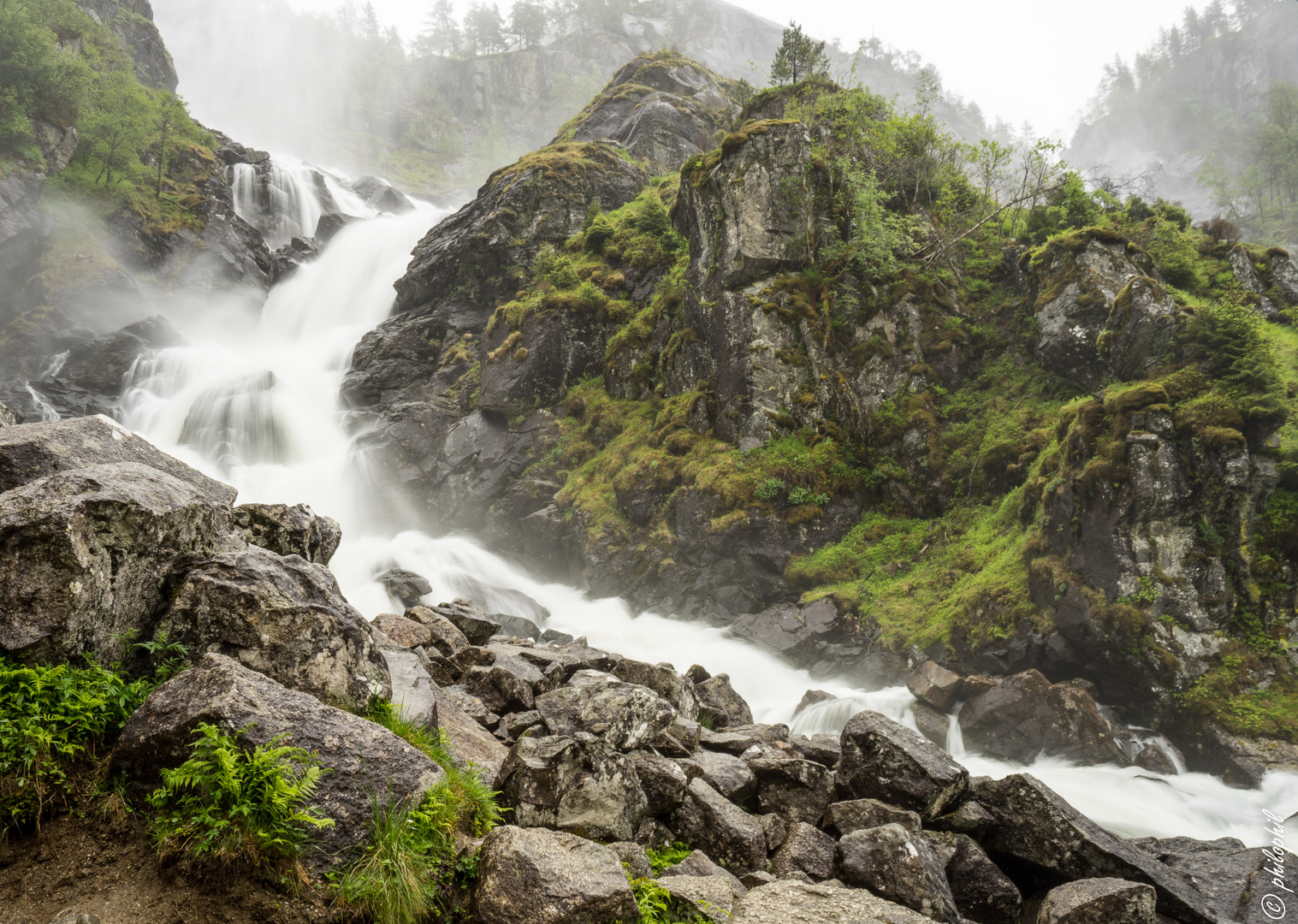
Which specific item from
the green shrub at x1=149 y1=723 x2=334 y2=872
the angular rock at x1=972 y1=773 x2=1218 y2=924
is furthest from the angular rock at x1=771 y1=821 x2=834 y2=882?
the green shrub at x1=149 y1=723 x2=334 y2=872

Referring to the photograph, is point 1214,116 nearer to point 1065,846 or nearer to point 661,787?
point 1065,846

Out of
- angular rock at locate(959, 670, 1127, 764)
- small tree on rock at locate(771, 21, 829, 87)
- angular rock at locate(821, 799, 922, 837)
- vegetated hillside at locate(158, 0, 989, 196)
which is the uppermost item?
vegetated hillside at locate(158, 0, 989, 196)

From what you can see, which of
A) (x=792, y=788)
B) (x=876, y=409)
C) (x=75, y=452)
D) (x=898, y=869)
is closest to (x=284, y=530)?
(x=75, y=452)

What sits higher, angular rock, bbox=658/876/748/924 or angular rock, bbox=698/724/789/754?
angular rock, bbox=698/724/789/754

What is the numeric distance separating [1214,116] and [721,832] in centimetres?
9947

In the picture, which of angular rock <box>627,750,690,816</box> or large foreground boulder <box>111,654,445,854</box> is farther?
angular rock <box>627,750,690,816</box>

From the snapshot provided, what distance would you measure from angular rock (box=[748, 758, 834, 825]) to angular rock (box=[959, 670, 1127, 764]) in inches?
240

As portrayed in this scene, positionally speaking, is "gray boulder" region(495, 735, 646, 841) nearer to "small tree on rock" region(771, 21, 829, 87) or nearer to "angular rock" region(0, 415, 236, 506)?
"angular rock" region(0, 415, 236, 506)

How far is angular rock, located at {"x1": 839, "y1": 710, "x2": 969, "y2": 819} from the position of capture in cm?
669

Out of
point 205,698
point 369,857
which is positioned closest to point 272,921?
point 369,857

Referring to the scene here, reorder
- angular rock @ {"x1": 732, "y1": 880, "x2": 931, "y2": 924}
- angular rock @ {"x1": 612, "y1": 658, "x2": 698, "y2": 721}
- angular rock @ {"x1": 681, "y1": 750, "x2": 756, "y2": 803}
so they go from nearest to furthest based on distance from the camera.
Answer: angular rock @ {"x1": 732, "y1": 880, "x2": 931, "y2": 924}
angular rock @ {"x1": 681, "y1": 750, "x2": 756, "y2": 803}
angular rock @ {"x1": 612, "y1": 658, "x2": 698, "y2": 721}

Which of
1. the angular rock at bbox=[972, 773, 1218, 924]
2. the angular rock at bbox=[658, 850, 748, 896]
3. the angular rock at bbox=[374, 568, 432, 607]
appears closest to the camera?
the angular rock at bbox=[658, 850, 748, 896]

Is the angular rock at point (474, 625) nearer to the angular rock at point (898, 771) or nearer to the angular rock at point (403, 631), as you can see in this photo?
the angular rock at point (403, 631)

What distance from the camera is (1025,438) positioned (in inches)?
647
